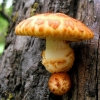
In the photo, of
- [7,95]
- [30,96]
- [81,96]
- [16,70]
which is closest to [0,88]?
[7,95]

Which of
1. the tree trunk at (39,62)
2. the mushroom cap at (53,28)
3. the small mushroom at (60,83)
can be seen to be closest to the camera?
the mushroom cap at (53,28)

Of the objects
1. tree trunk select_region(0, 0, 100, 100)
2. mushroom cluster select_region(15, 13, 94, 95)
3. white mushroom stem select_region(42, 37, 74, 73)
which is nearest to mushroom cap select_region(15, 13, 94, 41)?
mushroom cluster select_region(15, 13, 94, 95)

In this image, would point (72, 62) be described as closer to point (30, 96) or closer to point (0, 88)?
point (30, 96)

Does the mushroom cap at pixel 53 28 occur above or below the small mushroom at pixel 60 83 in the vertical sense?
above

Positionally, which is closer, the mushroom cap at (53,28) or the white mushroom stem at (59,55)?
the mushroom cap at (53,28)

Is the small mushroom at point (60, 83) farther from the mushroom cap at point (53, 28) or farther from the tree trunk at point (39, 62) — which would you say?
the mushroom cap at point (53, 28)

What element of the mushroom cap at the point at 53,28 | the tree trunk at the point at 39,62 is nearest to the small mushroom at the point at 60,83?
the tree trunk at the point at 39,62

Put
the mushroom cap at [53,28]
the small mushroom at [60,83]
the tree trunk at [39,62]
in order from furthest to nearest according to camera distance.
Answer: the tree trunk at [39,62]
the small mushroom at [60,83]
the mushroom cap at [53,28]

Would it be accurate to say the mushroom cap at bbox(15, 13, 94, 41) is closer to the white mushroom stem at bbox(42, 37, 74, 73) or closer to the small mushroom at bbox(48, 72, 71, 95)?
the white mushroom stem at bbox(42, 37, 74, 73)

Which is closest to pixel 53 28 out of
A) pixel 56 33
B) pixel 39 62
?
pixel 56 33
